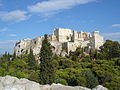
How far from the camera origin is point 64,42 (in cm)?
6381

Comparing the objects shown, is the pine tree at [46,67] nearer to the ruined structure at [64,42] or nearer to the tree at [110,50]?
the tree at [110,50]

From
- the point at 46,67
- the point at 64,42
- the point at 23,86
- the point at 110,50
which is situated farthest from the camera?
the point at 64,42

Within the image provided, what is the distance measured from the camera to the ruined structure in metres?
61.6

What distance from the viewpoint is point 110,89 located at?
22.9m

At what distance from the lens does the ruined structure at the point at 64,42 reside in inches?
2424

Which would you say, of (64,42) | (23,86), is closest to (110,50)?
(64,42)

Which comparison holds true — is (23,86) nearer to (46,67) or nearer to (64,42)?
(46,67)

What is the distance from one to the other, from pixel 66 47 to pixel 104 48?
11.6m

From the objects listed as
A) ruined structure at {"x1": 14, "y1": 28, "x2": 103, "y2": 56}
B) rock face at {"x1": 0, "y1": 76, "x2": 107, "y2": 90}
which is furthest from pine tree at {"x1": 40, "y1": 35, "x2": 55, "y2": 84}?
ruined structure at {"x1": 14, "y1": 28, "x2": 103, "y2": 56}

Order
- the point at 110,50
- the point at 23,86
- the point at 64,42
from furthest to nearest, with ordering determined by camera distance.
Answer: the point at 64,42
the point at 110,50
the point at 23,86

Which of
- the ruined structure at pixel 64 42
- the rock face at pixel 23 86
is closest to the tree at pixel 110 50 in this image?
the ruined structure at pixel 64 42

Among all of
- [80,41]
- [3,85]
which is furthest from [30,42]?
[3,85]

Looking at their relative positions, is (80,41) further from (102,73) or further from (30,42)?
(102,73)

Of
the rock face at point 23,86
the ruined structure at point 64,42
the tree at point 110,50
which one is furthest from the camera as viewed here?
the ruined structure at point 64,42
